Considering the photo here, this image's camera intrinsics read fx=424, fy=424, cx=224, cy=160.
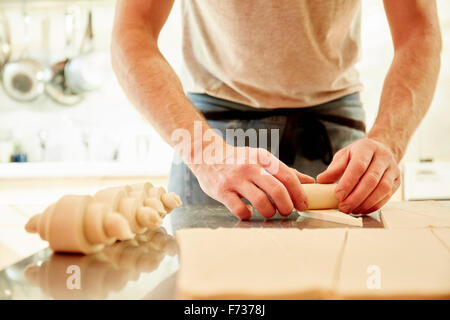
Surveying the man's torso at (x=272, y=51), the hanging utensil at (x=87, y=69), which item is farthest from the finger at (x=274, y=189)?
the hanging utensil at (x=87, y=69)

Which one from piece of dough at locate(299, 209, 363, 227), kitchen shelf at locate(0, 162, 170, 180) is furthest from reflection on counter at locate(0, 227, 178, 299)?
kitchen shelf at locate(0, 162, 170, 180)

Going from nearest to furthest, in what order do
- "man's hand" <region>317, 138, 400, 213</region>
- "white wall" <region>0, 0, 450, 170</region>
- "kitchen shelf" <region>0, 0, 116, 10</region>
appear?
"man's hand" <region>317, 138, 400, 213</region> < "white wall" <region>0, 0, 450, 170</region> < "kitchen shelf" <region>0, 0, 116, 10</region>

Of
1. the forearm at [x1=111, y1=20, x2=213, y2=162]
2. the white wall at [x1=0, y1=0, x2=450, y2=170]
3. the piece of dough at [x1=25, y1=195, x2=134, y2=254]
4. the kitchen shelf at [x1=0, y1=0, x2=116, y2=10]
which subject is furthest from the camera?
the kitchen shelf at [x1=0, y1=0, x2=116, y2=10]

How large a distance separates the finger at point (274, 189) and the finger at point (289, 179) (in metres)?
0.02

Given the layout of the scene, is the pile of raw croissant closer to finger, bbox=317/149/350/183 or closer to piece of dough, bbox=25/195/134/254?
piece of dough, bbox=25/195/134/254

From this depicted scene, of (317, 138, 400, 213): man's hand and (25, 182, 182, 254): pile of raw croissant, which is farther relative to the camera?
(317, 138, 400, 213): man's hand

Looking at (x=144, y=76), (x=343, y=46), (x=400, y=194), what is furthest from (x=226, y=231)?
(x=400, y=194)

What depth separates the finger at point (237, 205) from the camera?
0.79m

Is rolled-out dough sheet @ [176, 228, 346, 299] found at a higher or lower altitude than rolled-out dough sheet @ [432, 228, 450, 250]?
higher

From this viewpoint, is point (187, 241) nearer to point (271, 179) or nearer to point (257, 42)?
point (271, 179)

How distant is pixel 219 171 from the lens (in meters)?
0.82

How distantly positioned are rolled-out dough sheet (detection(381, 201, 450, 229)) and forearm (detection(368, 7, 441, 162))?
14cm

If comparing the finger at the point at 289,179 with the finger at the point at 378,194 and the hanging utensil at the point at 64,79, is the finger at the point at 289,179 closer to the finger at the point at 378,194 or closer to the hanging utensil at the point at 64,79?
the finger at the point at 378,194

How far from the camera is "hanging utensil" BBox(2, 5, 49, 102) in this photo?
283 cm
